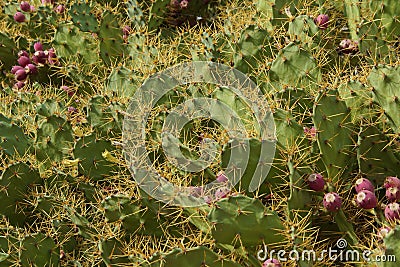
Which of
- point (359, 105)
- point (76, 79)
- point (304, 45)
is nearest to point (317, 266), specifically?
point (359, 105)

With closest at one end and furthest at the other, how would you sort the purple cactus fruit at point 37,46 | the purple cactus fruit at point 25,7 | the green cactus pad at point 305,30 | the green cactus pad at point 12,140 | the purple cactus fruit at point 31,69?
the green cactus pad at point 305,30, the green cactus pad at point 12,140, the purple cactus fruit at point 31,69, the purple cactus fruit at point 37,46, the purple cactus fruit at point 25,7

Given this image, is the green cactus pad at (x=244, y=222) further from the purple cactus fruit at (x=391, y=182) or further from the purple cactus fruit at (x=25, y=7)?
the purple cactus fruit at (x=25, y=7)

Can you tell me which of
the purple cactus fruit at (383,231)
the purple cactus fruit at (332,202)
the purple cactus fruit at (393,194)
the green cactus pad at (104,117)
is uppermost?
the purple cactus fruit at (393,194)

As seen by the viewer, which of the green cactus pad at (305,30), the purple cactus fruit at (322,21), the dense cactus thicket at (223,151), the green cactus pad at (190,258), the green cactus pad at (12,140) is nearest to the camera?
the green cactus pad at (190,258)

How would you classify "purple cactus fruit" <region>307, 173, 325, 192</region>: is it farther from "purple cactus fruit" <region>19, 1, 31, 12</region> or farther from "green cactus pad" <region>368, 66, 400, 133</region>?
"purple cactus fruit" <region>19, 1, 31, 12</region>

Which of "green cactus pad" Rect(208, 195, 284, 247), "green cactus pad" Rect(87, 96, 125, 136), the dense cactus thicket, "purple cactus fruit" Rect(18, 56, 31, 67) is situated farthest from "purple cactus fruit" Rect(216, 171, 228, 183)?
"purple cactus fruit" Rect(18, 56, 31, 67)

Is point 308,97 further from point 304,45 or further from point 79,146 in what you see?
point 79,146

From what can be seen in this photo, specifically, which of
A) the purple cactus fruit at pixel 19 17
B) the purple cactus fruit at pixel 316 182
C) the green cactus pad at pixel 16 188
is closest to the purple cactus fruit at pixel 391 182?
the purple cactus fruit at pixel 316 182

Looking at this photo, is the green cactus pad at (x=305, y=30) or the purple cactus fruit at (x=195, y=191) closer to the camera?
the purple cactus fruit at (x=195, y=191)

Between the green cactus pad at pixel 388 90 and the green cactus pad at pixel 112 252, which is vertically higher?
the green cactus pad at pixel 388 90
